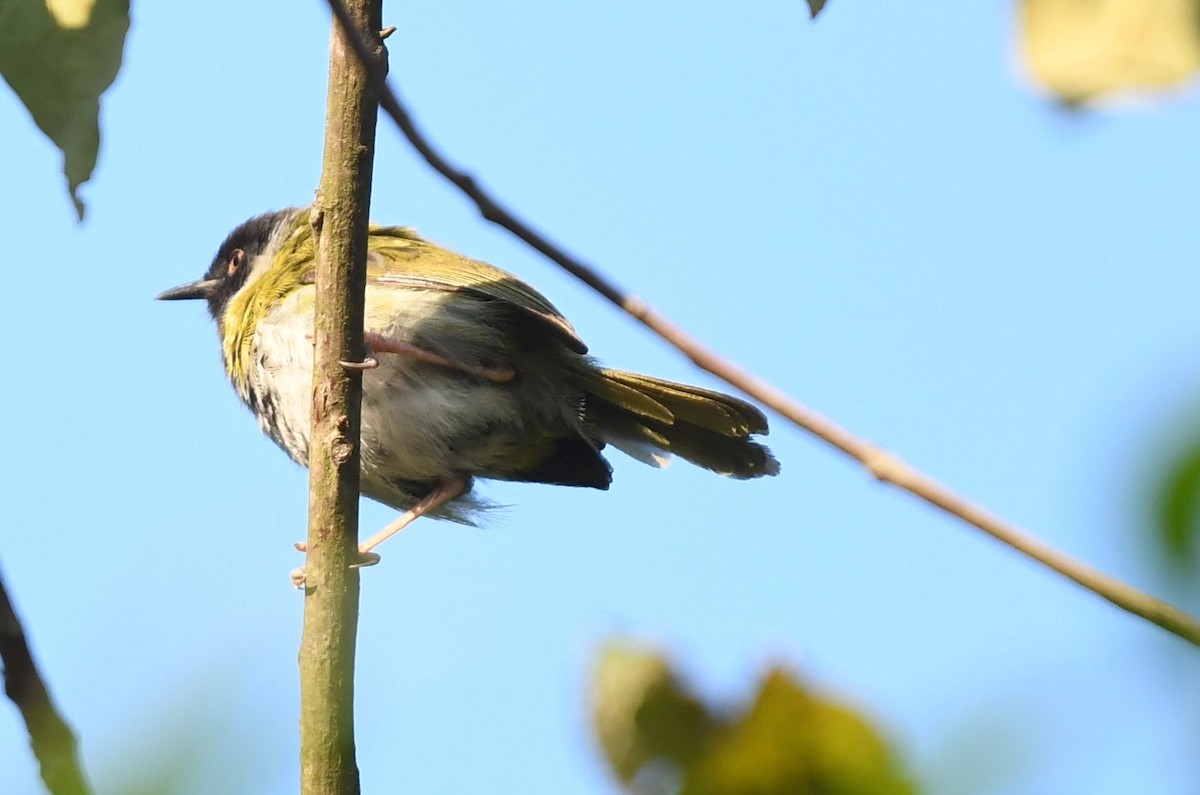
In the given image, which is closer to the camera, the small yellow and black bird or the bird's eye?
the small yellow and black bird

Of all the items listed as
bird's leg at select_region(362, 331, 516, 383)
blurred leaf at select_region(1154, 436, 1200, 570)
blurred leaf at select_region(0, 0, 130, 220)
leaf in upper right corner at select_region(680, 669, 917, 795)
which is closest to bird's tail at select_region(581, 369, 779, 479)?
bird's leg at select_region(362, 331, 516, 383)

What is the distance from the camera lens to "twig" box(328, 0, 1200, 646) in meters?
0.73

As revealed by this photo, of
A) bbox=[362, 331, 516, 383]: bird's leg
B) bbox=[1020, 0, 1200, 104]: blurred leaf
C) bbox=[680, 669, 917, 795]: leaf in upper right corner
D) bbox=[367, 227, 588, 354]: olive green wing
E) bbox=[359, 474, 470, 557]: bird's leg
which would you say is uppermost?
bbox=[1020, 0, 1200, 104]: blurred leaf

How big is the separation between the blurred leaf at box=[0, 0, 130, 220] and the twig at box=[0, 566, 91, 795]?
2.87ft

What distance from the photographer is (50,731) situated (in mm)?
1000

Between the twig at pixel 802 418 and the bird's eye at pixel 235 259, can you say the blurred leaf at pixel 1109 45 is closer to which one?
the twig at pixel 802 418

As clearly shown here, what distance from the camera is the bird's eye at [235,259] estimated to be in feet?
21.2

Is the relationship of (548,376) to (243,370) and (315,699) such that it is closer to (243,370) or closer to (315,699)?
(243,370)

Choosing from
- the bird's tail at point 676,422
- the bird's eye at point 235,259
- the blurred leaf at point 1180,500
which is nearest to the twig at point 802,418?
the blurred leaf at point 1180,500

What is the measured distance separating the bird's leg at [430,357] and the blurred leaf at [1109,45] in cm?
406

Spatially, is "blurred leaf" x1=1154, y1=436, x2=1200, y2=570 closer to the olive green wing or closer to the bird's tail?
the olive green wing

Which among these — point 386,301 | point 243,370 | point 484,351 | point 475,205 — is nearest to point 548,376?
point 484,351

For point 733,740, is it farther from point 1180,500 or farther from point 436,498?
point 436,498

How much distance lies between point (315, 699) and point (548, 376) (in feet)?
8.16
